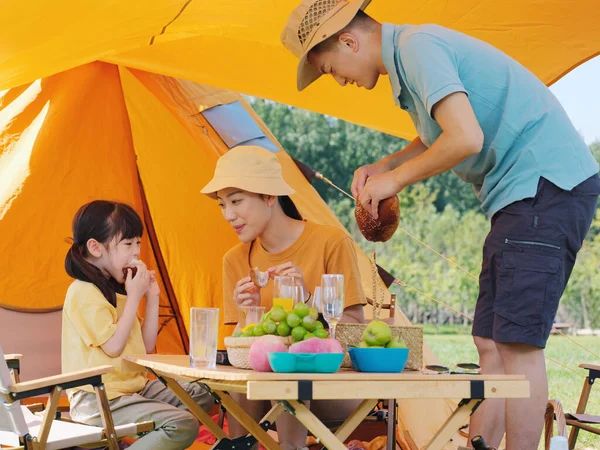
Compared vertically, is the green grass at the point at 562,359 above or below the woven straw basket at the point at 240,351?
below

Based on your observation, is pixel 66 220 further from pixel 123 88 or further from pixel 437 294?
pixel 437 294

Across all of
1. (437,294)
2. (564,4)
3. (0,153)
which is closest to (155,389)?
(0,153)

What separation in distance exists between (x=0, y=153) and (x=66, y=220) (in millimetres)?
434

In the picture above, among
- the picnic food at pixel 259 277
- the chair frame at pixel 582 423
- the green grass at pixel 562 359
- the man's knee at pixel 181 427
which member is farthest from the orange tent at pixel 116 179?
the green grass at pixel 562 359

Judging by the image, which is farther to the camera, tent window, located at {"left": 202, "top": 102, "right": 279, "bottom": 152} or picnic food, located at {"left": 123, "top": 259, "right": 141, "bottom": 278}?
tent window, located at {"left": 202, "top": 102, "right": 279, "bottom": 152}

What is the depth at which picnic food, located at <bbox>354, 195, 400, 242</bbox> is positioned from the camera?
7.97 feet

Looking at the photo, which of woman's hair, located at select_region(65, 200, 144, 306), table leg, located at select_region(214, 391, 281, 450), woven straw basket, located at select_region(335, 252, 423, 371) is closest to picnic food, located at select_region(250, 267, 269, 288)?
table leg, located at select_region(214, 391, 281, 450)

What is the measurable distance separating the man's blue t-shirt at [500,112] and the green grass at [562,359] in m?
2.73

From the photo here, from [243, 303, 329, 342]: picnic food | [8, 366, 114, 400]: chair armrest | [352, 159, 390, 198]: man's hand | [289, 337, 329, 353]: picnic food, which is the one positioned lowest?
[8, 366, 114, 400]: chair armrest

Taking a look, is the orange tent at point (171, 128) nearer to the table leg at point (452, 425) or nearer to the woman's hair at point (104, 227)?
the woman's hair at point (104, 227)

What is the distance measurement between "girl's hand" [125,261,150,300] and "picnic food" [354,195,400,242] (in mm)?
867

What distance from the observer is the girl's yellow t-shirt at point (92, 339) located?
288cm

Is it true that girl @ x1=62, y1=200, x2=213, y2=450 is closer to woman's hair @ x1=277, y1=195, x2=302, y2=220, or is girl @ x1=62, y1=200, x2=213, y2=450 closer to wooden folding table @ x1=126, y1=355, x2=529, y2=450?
woman's hair @ x1=277, y1=195, x2=302, y2=220

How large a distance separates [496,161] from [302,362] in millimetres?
838
